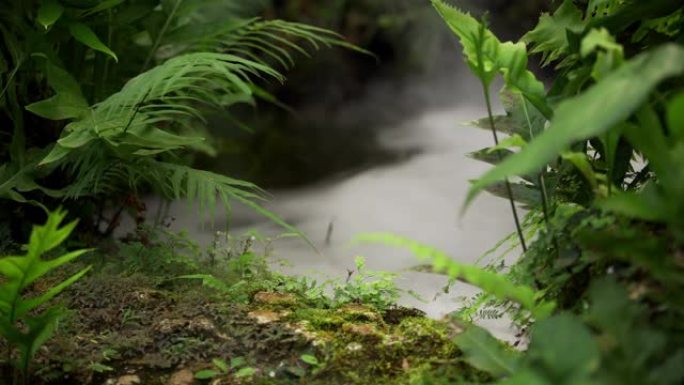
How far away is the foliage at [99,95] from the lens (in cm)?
183

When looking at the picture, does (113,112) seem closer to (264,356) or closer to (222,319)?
(222,319)

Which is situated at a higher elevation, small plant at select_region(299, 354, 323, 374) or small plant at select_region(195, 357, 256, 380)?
small plant at select_region(299, 354, 323, 374)

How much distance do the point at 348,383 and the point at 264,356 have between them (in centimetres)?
19

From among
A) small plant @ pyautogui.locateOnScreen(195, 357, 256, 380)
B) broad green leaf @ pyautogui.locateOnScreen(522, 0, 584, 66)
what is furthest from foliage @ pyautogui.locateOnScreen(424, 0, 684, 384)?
small plant @ pyautogui.locateOnScreen(195, 357, 256, 380)

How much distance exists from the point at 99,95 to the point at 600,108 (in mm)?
1773

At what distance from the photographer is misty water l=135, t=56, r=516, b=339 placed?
9.13 ft

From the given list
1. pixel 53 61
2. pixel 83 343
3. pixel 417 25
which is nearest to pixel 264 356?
pixel 83 343

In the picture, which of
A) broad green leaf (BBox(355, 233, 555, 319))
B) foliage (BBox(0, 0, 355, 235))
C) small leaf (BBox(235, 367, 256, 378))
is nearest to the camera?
broad green leaf (BBox(355, 233, 555, 319))

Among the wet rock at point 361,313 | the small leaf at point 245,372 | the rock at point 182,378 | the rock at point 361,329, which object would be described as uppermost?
the rock at point 361,329

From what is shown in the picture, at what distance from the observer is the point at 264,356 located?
1.42 m

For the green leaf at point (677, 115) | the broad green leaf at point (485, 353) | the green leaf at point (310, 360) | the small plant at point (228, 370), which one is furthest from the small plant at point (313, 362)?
the green leaf at point (677, 115)

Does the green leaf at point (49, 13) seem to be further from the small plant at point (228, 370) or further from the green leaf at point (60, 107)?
the small plant at point (228, 370)

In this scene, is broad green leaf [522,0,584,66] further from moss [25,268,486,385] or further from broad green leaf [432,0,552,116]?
moss [25,268,486,385]

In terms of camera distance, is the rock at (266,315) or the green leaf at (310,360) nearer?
the green leaf at (310,360)
